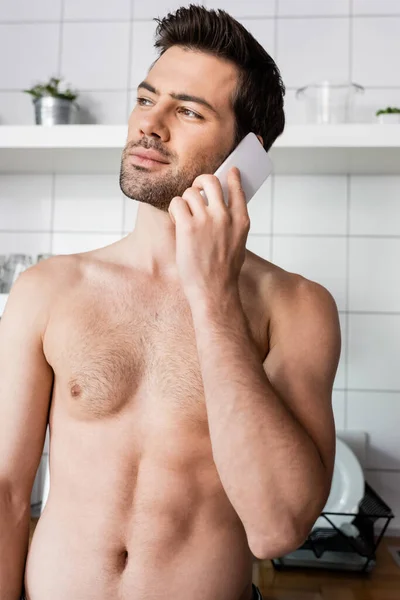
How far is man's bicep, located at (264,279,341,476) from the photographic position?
33.7 inches

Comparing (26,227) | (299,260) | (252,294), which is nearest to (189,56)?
(252,294)

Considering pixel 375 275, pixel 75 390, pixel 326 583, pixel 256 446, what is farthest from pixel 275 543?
pixel 375 275

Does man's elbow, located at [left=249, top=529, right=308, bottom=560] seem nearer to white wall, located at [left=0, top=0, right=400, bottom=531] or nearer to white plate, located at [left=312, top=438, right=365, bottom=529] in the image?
white plate, located at [left=312, top=438, right=365, bottom=529]

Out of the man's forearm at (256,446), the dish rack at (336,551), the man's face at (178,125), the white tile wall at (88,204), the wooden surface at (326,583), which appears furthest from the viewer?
the white tile wall at (88,204)

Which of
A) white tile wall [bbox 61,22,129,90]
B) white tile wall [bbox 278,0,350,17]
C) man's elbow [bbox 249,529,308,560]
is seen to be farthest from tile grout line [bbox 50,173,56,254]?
man's elbow [bbox 249,529,308,560]

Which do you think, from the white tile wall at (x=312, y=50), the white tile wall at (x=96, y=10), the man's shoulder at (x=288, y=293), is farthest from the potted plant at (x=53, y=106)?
the man's shoulder at (x=288, y=293)

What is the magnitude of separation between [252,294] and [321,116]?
90 centimetres

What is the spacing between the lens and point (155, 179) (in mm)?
955

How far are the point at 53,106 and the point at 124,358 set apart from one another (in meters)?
1.10

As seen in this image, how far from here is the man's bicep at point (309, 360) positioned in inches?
33.7

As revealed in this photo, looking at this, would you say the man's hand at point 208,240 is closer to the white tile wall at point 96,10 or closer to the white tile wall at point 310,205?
the white tile wall at point 310,205

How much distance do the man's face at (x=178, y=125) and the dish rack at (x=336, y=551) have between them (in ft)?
2.94

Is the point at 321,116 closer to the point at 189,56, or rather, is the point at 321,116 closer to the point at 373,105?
the point at 373,105

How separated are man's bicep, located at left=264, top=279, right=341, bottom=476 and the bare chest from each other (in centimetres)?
6
